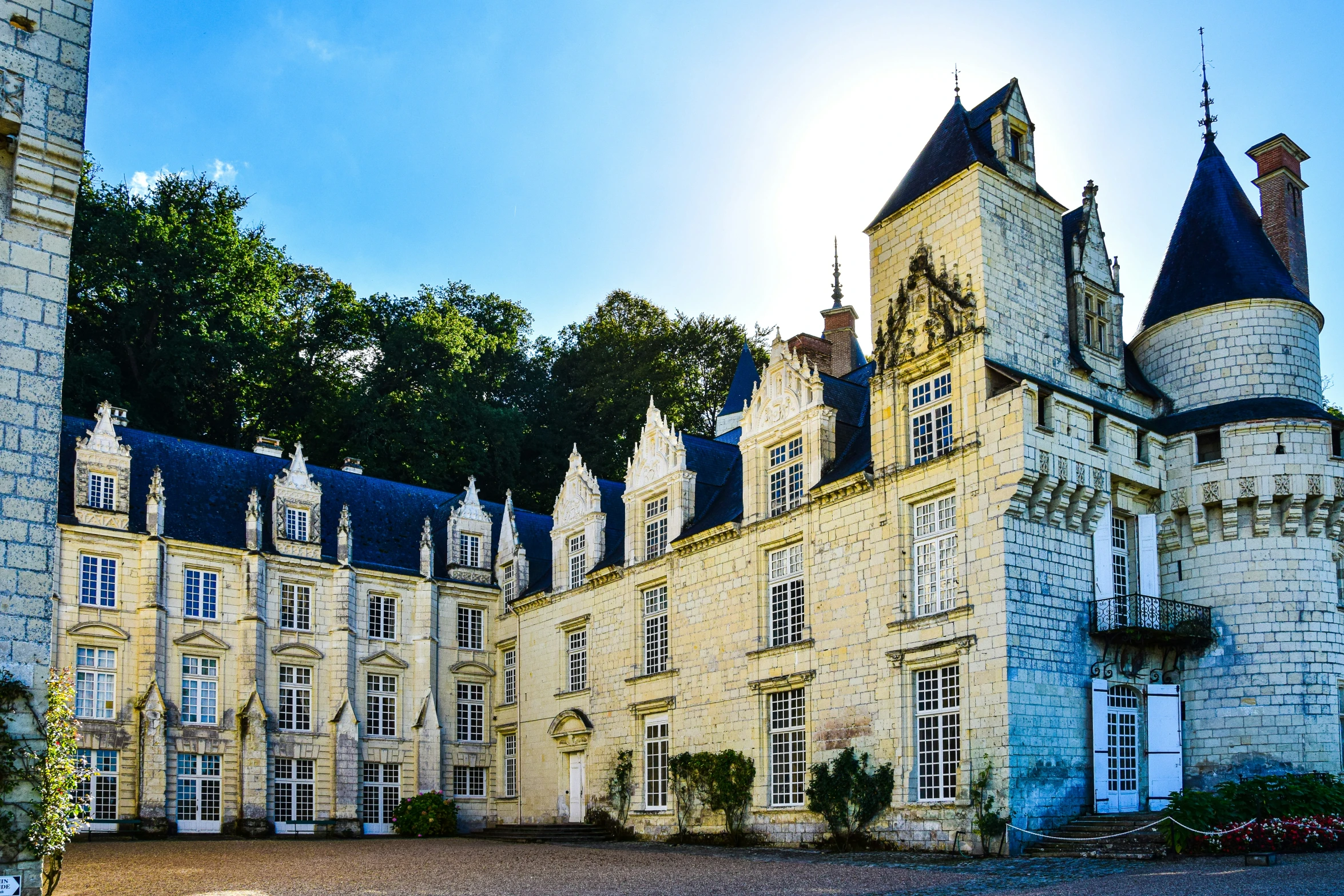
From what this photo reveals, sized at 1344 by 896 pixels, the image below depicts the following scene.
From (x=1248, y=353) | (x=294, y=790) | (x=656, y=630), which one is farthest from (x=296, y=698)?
(x=1248, y=353)

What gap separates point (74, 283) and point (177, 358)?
4184 millimetres

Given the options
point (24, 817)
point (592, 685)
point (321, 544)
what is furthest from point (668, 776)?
point (24, 817)

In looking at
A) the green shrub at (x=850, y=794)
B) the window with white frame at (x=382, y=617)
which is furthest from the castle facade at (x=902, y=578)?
the green shrub at (x=850, y=794)

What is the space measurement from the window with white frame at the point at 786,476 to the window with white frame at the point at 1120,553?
5.66 meters

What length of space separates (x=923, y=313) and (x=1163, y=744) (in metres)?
8.20

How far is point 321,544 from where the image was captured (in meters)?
32.1

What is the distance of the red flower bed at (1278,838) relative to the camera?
52.1 feet

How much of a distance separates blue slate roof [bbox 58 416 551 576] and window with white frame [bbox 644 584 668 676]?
299 inches

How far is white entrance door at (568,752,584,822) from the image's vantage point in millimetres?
28516

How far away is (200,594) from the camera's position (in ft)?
95.5

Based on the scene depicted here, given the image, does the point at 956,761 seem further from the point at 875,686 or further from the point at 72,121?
the point at 72,121

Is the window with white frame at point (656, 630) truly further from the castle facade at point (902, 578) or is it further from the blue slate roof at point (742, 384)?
the blue slate roof at point (742, 384)

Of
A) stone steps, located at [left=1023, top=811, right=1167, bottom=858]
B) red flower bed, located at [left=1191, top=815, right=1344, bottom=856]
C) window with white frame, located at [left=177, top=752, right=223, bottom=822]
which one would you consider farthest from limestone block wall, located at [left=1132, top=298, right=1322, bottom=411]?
window with white frame, located at [left=177, top=752, right=223, bottom=822]

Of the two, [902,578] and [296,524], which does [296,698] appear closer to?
[296,524]
